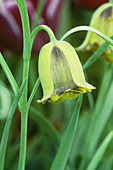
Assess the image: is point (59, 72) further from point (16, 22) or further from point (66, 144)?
point (16, 22)

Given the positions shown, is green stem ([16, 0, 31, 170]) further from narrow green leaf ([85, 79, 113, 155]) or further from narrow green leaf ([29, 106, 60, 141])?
narrow green leaf ([85, 79, 113, 155])

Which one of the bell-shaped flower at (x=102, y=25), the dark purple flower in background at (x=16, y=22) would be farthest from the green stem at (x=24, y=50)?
the dark purple flower in background at (x=16, y=22)

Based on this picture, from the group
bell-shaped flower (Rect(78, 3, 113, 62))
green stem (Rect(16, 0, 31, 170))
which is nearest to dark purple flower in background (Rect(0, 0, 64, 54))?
bell-shaped flower (Rect(78, 3, 113, 62))

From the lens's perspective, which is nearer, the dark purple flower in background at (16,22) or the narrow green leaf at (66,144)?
the narrow green leaf at (66,144)

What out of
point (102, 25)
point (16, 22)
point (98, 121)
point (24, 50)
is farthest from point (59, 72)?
point (16, 22)

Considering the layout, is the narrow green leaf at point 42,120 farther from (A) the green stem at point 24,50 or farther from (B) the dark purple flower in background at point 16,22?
(B) the dark purple flower in background at point 16,22

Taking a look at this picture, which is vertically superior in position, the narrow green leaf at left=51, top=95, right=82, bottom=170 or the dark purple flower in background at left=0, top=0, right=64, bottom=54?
the dark purple flower in background at left=0, top=0, right=64, bottom=54
